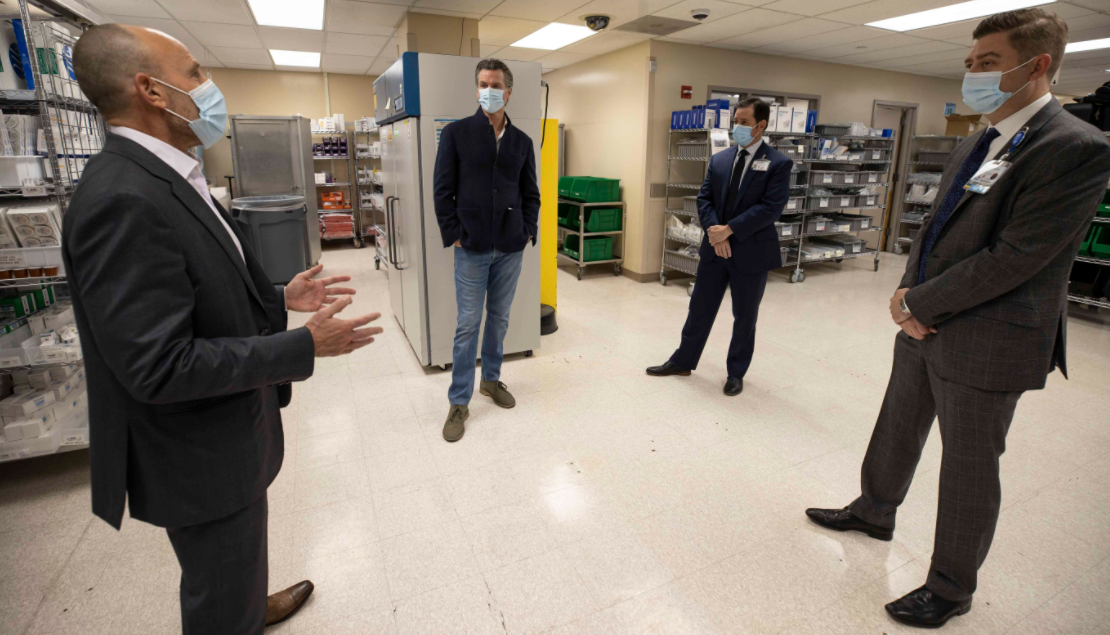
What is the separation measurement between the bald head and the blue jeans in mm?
1941

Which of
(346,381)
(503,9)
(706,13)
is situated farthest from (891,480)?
(503,9)

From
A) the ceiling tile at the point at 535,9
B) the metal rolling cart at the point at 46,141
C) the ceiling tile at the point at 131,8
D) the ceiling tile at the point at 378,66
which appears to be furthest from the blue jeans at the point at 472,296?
the ceiling tile at the point at 378,66

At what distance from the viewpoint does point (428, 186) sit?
3404 mm

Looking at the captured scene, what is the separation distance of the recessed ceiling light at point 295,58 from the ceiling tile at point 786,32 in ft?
17.5

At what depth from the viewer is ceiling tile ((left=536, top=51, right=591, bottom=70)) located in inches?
280

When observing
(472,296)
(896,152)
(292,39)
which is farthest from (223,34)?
(896,152)

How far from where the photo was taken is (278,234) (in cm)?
588

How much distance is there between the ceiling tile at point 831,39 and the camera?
5.66 meters

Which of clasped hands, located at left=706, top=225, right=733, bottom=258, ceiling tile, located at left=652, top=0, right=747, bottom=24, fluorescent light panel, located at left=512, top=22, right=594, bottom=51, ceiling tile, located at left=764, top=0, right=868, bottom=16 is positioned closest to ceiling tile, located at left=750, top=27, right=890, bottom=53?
ceiling tile, located at left=764, top=0, right=868, bottom=16

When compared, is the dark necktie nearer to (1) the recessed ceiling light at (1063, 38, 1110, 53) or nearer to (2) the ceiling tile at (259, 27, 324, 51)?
(2) the ceiling tile at (259, 27, 324, 51)

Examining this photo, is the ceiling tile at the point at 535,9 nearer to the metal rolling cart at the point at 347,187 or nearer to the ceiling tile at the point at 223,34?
the ceiling tile at the point at 223,34

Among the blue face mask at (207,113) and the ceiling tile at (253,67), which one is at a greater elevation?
the ceiling tile at (253,67)

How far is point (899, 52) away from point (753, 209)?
5.43 metres

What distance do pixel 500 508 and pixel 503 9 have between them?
4483 mm
